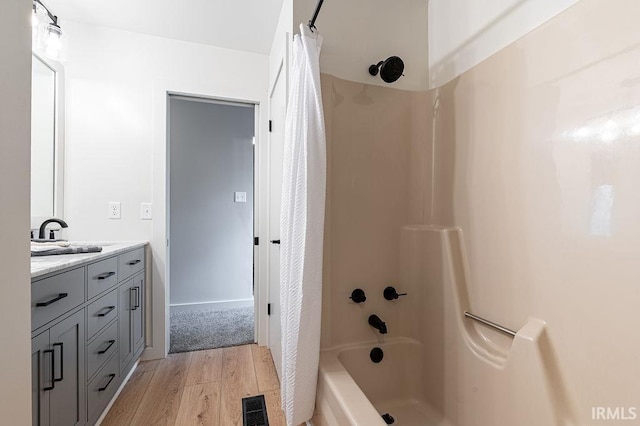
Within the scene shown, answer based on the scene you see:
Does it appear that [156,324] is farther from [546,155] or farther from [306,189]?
[546,155]

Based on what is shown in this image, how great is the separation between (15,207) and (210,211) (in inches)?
108

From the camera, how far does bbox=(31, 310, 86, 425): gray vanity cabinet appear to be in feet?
3.18

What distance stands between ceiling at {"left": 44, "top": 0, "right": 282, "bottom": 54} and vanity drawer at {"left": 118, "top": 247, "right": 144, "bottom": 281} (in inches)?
65.3

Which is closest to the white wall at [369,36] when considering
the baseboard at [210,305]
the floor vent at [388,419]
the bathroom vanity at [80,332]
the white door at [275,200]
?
the white door at [275,200]

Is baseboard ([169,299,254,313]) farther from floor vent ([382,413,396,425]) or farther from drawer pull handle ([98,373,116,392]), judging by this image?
floor vent ([382,413,396,425])

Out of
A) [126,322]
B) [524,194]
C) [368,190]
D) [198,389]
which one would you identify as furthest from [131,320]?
[524,194]

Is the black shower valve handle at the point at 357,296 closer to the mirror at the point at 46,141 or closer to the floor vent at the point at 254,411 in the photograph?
the floor vent at the point at 254,411

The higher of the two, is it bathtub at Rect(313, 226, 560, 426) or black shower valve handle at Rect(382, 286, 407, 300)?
black shower valve handle at Rect(382, 286, 407, 300)

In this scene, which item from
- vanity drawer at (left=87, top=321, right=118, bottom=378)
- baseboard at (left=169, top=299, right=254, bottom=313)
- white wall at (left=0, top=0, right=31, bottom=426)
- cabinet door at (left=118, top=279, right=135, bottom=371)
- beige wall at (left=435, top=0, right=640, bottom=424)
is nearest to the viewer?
white wall at (left=0, top=0, right=31, bottom=426)

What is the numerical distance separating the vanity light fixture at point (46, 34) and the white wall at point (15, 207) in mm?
1374

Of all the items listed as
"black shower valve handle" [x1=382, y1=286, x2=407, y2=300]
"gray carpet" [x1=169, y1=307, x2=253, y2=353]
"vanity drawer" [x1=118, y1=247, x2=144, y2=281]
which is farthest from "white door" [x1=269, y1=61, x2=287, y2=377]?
"vanity drawer" [x1=118, y1=247, x2=144, y2=281]

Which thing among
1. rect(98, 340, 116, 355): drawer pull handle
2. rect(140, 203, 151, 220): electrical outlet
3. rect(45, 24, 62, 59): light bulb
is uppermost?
rect(45, 24, 62, 59): light bulb

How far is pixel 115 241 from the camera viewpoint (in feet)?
6.76

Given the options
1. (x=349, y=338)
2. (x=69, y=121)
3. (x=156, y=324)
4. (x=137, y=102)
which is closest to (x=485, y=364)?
(x=349, y=338)
